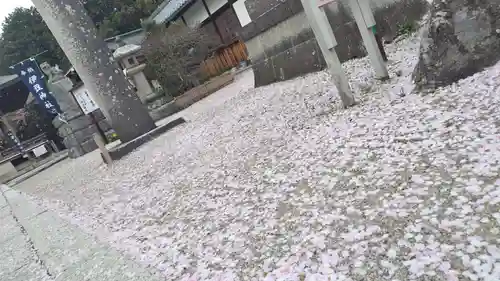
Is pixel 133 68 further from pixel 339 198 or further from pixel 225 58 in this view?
pixel 339 198

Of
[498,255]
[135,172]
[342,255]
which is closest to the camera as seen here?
[498,255]

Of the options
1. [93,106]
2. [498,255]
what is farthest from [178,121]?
[498,255]

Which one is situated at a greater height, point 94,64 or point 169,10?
point 169,10

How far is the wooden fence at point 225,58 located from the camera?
14.5 m

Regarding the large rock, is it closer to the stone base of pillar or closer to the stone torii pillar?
the stone torii pillar

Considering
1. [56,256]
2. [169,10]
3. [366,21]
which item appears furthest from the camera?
[169,10]

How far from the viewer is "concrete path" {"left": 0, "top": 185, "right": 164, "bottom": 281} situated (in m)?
2.28

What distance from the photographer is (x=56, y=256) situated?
9.43 feet

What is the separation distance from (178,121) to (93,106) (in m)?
3.78

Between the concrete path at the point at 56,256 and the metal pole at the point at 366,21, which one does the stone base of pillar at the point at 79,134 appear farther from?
the metal pole at the point at 366,21

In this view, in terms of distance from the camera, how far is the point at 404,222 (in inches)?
66.4

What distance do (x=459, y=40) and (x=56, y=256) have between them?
3.57 m

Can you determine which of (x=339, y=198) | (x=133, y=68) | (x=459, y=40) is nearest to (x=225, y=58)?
(x=133, y=68)

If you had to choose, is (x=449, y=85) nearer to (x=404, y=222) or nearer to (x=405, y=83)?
(x=405, y=83)
